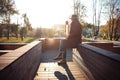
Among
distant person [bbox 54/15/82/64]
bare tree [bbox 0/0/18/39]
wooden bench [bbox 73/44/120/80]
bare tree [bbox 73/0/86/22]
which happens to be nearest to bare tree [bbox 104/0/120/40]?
bare tree [bbox 73/0/86/22]

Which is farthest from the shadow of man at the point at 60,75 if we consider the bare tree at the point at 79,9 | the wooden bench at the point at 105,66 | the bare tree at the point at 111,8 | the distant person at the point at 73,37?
the bare tree at the point at 111,8

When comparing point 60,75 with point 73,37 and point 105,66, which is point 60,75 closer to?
point 73,37

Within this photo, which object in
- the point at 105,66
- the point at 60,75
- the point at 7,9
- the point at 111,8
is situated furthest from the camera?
the point at 111,8

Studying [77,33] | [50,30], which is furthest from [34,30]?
[77,33]

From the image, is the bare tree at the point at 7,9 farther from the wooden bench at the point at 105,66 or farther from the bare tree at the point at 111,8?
the wooden bench at the point at 105,66

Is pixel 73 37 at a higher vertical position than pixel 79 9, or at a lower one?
lower

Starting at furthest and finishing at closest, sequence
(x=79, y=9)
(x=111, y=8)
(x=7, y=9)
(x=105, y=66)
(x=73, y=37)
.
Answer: (x=111, y=8)
(x=79, y=9)
(x=7, y=9)
(x=73, y=37)
(x=105, y=66)

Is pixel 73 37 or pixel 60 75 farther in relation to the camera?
pixel 73 37

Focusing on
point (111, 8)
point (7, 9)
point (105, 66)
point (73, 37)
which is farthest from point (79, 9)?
point (105, 66)

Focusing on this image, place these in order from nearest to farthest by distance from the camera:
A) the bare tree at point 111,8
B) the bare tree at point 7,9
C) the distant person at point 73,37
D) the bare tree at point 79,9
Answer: the distant person at point 73,37, the bare tree at point 7,9, the bare tree at point 79,9, the bare tree at point 111,8

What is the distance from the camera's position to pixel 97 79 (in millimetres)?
3279

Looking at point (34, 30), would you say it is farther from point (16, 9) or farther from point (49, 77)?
point (49, 77)

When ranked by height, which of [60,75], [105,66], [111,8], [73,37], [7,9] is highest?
[111,8]

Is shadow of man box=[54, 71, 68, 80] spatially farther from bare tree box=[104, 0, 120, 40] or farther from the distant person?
bare tree box=[104, 0, 120, 40]
